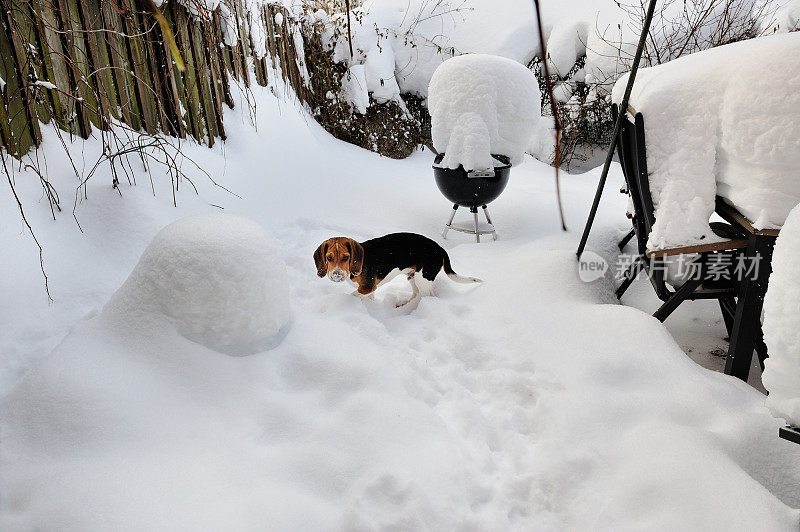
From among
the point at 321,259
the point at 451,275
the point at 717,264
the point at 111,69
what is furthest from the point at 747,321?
the point at 111,69

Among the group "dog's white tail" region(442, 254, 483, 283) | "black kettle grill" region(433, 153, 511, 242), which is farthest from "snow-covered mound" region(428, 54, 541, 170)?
"dog's white tail" region(442, 254, 483, 283)

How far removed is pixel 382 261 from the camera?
2.06 metres

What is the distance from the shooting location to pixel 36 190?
183 centimetres

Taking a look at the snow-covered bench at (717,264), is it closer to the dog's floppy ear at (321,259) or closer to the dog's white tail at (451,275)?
the dog's white tail at (451,275)

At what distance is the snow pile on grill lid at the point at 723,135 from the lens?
1.58 meters

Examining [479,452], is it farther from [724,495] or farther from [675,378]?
[675,378]

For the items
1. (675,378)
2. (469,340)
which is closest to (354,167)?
(469,340)

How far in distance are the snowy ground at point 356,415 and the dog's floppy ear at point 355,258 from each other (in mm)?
179

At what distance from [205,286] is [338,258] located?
0.59 m

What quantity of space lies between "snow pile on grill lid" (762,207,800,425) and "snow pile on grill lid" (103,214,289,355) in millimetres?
1407

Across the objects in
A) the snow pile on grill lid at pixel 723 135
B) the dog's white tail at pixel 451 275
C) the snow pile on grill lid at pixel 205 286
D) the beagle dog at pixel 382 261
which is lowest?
the dog's white tail at pixel 451 275

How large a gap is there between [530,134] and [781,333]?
236 cm

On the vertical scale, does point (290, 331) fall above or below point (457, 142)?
below

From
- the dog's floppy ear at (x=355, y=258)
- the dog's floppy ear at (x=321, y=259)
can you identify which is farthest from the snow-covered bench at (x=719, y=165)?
the dog's floppy ear at (x=321, y=259)
